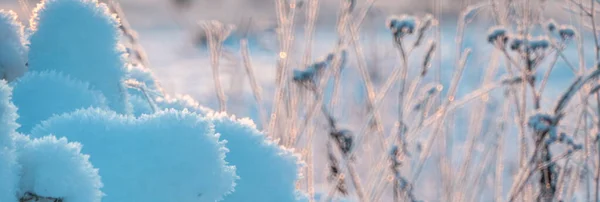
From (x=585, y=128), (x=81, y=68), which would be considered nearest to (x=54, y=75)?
A: (x=81, y=68)

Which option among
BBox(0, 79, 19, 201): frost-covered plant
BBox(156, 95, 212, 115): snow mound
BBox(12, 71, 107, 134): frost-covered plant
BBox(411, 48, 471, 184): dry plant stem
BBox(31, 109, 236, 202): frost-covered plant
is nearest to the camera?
BBox(0, 79, 19, 201): frost-covered plant

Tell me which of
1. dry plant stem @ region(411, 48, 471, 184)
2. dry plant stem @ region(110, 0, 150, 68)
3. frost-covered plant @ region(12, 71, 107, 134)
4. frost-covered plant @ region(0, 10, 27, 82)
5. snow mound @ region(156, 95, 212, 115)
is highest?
dry plant stem @ region(110, 0, 150, 68)

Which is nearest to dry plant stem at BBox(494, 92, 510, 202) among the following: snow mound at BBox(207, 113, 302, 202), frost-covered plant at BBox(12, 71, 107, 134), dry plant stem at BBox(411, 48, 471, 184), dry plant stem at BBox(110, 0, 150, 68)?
dry plant stem at BBox(411, 48, 471, 184)

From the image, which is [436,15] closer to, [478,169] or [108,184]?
[478,169]

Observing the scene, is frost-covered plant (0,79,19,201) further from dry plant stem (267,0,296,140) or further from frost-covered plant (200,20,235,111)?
frost-covered plant (200,20,235,111)

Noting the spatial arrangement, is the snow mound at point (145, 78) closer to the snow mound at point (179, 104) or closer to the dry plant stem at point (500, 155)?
the snow mound at point (179, 104)

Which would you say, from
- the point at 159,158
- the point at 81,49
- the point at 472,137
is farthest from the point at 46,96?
the point at 472,137
